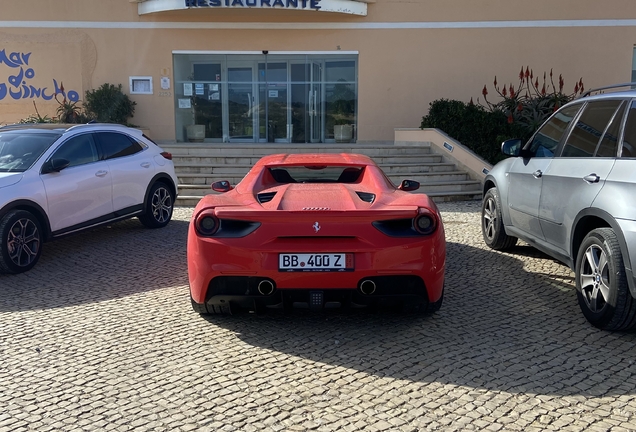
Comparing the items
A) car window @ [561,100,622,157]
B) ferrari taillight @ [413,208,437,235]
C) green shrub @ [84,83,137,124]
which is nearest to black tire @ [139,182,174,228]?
ferrari taillight @ [413,208,437,235]

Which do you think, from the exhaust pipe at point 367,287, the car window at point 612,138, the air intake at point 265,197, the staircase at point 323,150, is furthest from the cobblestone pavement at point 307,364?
the staircase at point 323,150

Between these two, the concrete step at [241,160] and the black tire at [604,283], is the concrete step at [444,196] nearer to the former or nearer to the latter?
the concrete step at [241,160]

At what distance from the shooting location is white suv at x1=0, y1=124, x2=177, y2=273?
20.9 ft

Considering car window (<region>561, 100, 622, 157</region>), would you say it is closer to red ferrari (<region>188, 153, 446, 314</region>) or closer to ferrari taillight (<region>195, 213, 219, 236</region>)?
red ferrari (<region>188, 153, 446, 314</region>)

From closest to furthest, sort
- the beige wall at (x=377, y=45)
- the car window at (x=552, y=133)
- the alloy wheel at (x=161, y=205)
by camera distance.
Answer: the car window at (x=552, y=133) < the alloy wheel at (x=161, y=205) < the beige wall at (x=377, y=45)

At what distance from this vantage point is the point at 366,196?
4785 mm

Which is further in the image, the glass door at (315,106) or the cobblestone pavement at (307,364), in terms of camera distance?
the glass door at (315,106)

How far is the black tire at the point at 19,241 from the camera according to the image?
616 cm

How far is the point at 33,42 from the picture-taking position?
16953 mm

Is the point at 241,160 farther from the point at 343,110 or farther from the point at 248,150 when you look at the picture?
the point at 343,110

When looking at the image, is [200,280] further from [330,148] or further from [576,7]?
[576,7]

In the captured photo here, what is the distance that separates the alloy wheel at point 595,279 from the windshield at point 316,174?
2099 mm

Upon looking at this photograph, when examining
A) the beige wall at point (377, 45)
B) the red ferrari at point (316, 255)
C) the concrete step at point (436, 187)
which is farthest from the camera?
the beige wall at point (377, 45)

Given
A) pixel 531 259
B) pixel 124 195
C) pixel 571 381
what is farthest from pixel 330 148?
pixel 571 381
